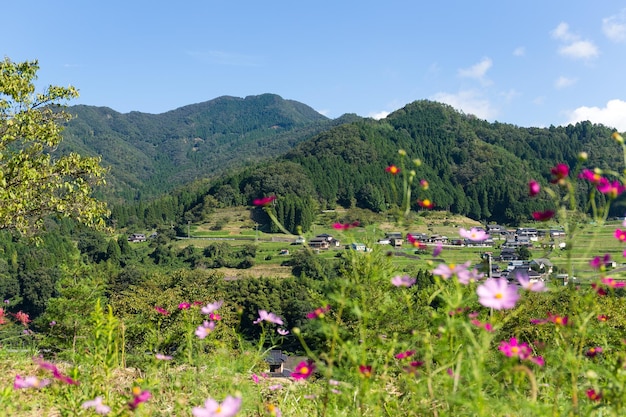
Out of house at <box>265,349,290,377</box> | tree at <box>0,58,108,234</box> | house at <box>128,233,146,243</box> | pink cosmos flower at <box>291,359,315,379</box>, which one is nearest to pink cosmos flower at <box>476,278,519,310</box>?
Result: pink cosmos flower at <box>291,359,315,379</box>

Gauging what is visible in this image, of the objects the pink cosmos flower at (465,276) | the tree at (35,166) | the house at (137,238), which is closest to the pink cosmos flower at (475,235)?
the pink cosmos flower at (465,276)

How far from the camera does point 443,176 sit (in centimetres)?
12356

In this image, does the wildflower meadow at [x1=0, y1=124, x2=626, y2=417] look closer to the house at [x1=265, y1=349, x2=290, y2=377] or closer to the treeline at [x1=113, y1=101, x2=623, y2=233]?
the house at [x1=265, y1=349, x2=290, y2=377]

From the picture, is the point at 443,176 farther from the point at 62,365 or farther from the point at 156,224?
the point at 62,365

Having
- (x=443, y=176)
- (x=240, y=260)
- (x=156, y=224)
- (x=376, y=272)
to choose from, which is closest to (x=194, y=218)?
(x=156, y=224)

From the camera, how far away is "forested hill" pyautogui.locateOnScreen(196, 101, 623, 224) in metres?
99.9

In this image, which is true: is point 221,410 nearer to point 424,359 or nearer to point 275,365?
point 424,359

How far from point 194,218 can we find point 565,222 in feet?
310

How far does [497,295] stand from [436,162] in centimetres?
13345

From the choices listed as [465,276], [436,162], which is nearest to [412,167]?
[436,162]

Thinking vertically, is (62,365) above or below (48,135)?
below

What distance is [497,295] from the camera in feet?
5.30

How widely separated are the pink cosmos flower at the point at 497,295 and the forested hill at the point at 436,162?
82.5 metres

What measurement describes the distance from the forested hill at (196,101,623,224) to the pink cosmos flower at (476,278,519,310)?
82.5m
